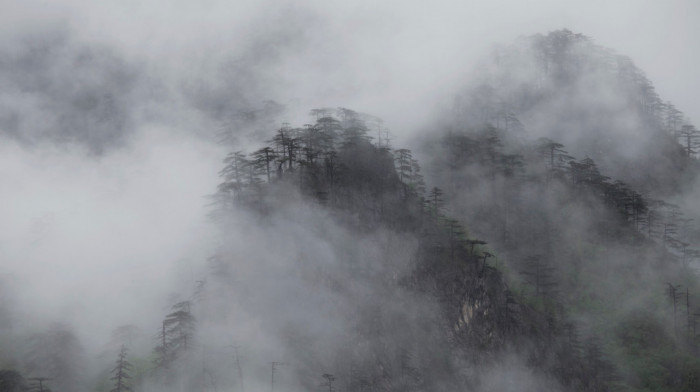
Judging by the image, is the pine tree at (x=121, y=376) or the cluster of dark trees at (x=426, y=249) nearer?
the pine tree at (x=121, y=376)

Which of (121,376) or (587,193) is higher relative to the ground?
(587,193)

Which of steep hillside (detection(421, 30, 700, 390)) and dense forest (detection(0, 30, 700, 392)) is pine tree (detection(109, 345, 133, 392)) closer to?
dense forest (detection(0, 30, 700, 392))

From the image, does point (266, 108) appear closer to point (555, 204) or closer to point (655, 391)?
point (555, 204)

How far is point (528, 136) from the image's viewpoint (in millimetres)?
142625

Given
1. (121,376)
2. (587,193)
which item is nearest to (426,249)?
(587,193)

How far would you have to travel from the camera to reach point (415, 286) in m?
100

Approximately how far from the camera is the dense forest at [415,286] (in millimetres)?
88312

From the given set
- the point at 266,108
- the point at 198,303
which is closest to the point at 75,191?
the point at 266,108

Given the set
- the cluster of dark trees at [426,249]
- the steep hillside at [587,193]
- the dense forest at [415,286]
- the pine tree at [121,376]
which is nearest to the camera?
the pine tree at [121,376]

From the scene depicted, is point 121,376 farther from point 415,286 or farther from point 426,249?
point 426,249

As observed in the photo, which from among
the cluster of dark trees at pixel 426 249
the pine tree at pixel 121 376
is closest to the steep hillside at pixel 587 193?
the cluster of dark trees at pixel 426 249

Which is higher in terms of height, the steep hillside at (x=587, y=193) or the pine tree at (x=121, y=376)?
the steep hillside at (x=587, y=193)

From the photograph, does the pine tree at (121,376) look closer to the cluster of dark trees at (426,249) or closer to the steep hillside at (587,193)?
the cluster of dark trees at (426,249)

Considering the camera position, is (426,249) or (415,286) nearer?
(415,286)
